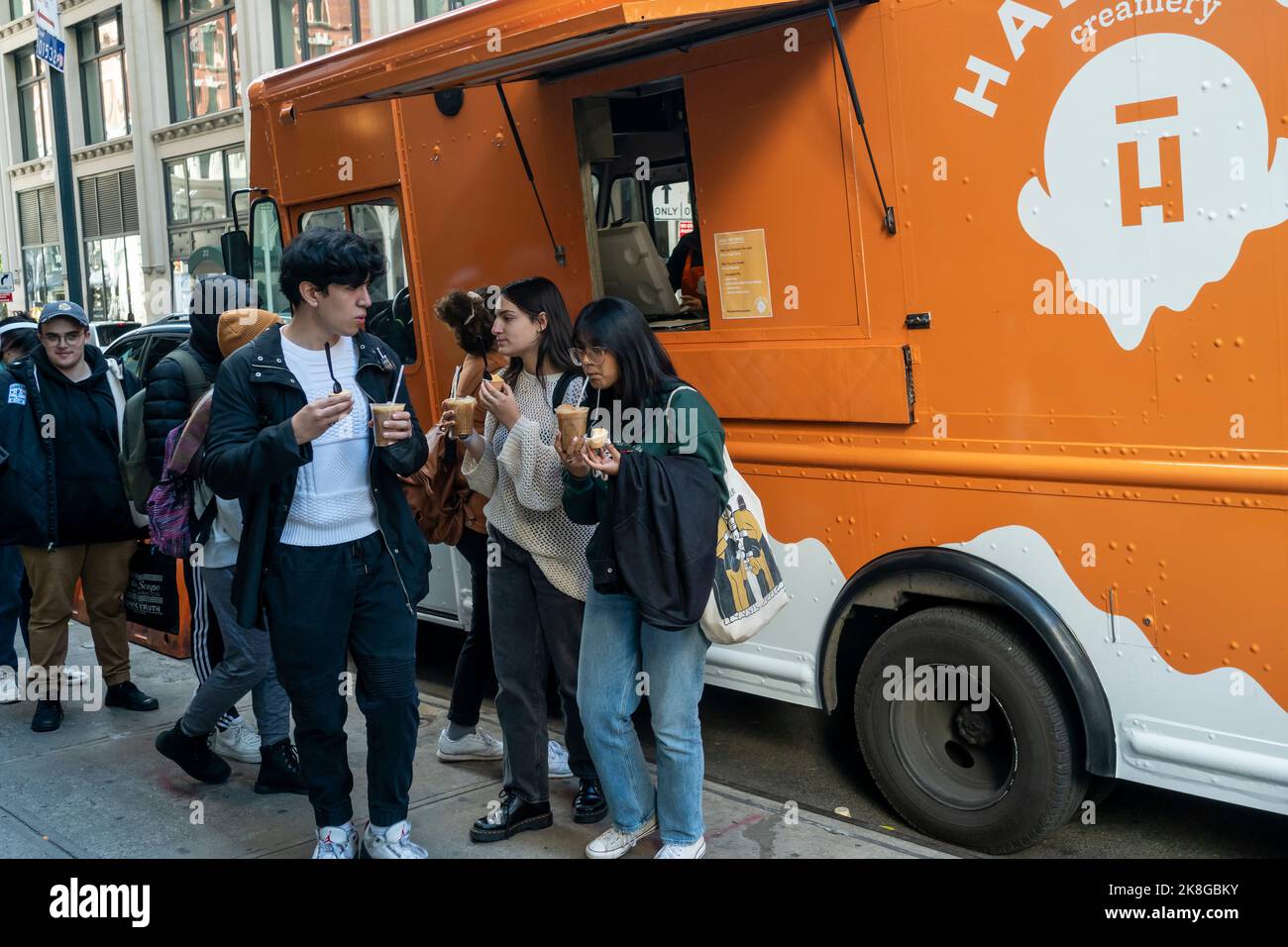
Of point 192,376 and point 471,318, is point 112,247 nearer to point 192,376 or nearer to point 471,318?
point 192,376

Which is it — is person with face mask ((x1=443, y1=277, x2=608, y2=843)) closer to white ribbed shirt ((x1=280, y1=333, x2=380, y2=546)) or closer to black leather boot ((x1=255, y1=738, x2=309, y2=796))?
white ribbed shirt ((x1=280, y1=333, x2=380, y2=546))

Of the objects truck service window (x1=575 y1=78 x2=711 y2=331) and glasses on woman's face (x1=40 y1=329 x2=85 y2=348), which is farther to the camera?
glasses on woman's face (x1=40 y1=329 x2=85 y2=348)

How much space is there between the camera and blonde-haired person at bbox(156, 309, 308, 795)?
471 cm

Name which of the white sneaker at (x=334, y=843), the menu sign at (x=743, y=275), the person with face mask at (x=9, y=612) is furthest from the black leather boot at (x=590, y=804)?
the person with face mask at (x=9, y=612)

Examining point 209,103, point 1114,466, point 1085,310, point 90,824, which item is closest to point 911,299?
point 1085,310

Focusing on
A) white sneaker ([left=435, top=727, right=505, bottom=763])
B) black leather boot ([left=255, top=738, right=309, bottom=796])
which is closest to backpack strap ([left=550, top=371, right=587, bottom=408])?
white sneaker ([left=435, top=727, right=505, bottom=763])

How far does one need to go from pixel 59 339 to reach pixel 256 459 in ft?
9.43

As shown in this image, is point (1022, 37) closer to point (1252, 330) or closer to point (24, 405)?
point (1252, 330)

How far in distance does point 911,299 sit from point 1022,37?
85cm

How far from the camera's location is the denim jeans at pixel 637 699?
3822 millimetres

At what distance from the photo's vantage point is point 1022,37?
3.75 meters

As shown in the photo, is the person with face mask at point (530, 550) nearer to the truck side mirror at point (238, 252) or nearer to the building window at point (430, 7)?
the truck side mirror at point (238, 252)

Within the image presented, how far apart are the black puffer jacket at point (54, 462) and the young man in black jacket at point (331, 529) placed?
8.12ft

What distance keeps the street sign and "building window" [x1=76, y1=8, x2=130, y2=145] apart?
43.9ft
